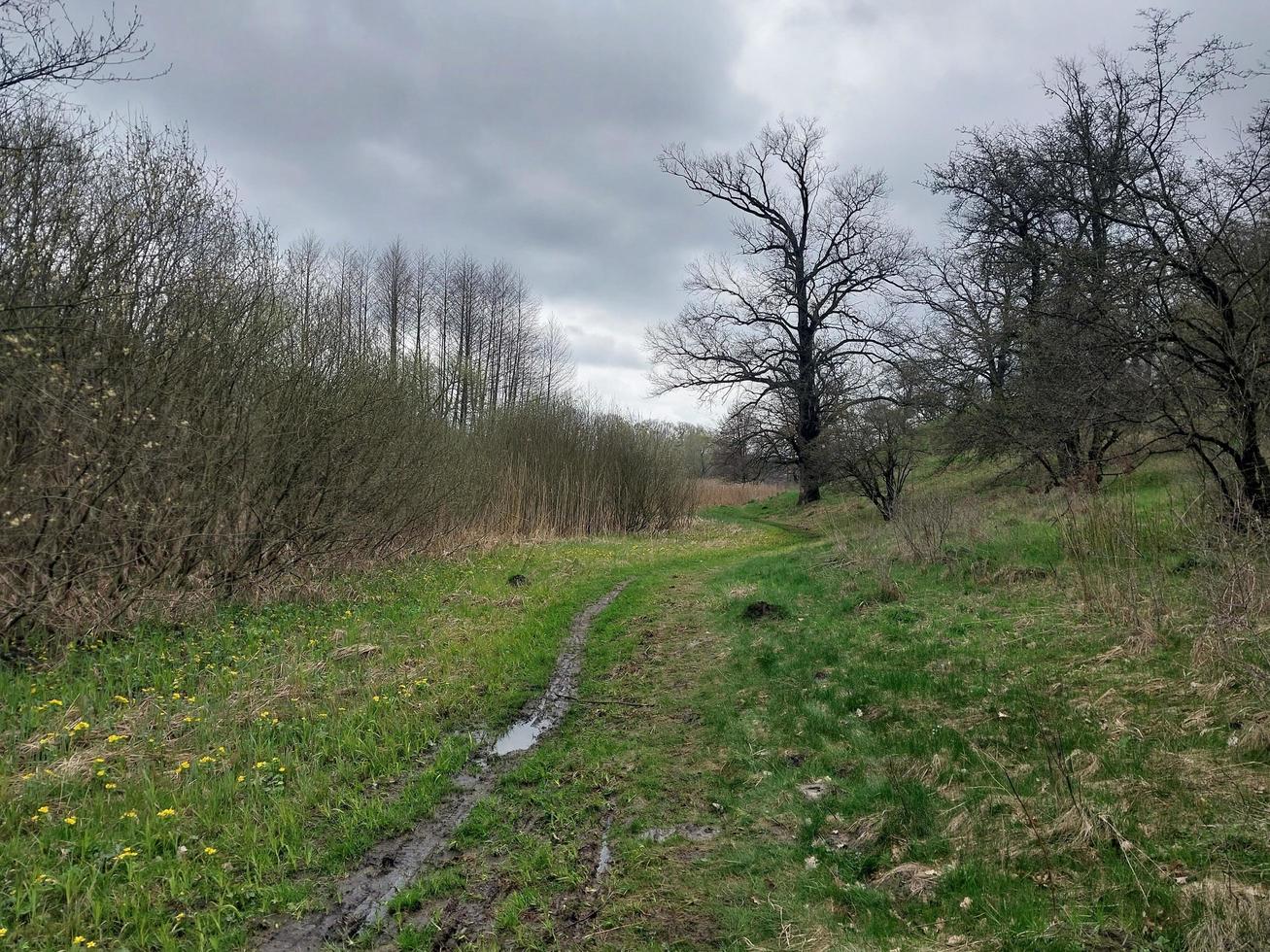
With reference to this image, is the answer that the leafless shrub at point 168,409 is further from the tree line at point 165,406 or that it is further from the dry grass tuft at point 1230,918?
the dry grass tuft at point 1230,918

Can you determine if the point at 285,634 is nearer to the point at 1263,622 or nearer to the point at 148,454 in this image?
the point at 148,454

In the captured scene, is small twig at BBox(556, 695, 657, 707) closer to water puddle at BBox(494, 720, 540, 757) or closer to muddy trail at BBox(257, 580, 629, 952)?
muddy trail at BBox(257, 580, 629, 952)

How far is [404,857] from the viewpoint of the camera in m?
3.73

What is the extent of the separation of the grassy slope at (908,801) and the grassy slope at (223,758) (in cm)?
A: 83

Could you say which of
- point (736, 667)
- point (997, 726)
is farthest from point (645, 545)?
point (997, 726)

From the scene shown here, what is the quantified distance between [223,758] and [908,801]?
4607mm

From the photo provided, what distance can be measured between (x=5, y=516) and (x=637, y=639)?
22.1 ft

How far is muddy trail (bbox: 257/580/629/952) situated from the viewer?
308 cm

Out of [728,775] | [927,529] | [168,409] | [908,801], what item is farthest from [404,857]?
[927,529]

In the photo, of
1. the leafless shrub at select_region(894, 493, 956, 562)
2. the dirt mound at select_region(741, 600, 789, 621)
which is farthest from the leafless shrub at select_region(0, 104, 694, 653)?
the leafless shrub at select_region(894, 493, 956, 562)

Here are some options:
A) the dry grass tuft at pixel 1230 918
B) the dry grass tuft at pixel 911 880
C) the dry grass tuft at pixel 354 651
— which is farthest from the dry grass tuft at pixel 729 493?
the dry grass tuft at pixel 1230 918

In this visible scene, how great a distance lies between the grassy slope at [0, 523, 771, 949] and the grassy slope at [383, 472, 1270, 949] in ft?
2.74

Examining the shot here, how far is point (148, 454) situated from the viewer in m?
7.09

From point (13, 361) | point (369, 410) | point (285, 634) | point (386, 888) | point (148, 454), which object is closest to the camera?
point (386, 888)
